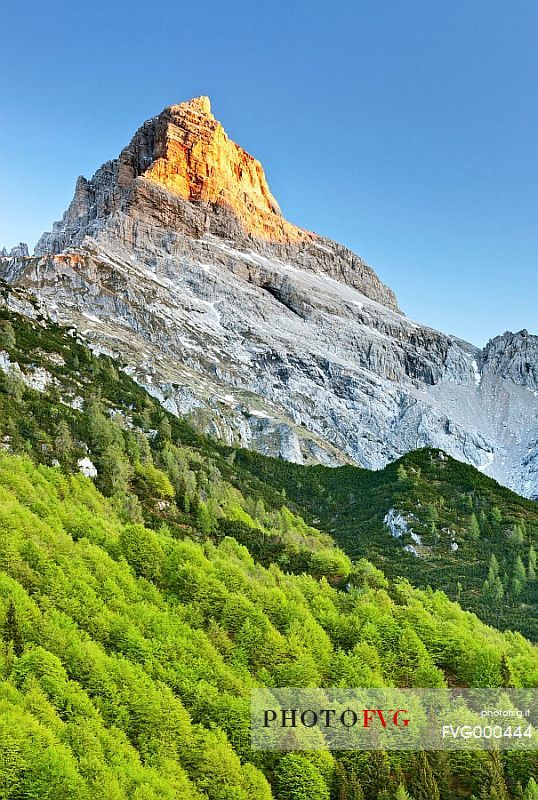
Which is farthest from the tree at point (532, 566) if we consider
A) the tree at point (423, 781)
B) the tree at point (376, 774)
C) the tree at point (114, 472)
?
the tree at point (376, 774)

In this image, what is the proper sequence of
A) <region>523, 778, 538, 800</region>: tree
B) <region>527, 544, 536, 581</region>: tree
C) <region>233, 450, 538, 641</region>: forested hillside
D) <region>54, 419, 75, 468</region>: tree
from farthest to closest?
<region>527, 544, 536, 581</region>: tree
<region>233, 450, 538, 641</region>: forested hillside
<region>54, 419, 75, 468</region>: tree
<region>523, 778, 538, 800</region>: tree

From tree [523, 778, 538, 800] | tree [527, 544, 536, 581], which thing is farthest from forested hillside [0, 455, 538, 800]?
tree [527, 544, 536, 581]

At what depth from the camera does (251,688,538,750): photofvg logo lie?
5566 cm

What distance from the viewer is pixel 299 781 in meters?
51.2

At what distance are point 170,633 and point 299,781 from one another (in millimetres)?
17437

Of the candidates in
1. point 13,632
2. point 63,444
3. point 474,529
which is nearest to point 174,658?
point 13,632

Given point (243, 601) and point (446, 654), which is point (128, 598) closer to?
point (243, 601)

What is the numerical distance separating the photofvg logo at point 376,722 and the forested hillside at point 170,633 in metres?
1.27

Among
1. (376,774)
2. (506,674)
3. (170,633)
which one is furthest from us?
(506,674)

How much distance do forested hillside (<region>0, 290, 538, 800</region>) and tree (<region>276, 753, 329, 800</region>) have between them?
0.13 metres

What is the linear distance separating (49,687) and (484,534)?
368 feet

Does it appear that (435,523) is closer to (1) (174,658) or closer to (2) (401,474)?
(2) (401,474)

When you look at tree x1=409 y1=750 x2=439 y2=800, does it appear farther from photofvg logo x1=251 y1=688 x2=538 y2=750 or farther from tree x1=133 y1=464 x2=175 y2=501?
tree x1=133 y1=464 x2=175 y2=501

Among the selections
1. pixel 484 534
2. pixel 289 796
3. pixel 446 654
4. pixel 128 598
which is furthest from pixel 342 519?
pixel 289 796
